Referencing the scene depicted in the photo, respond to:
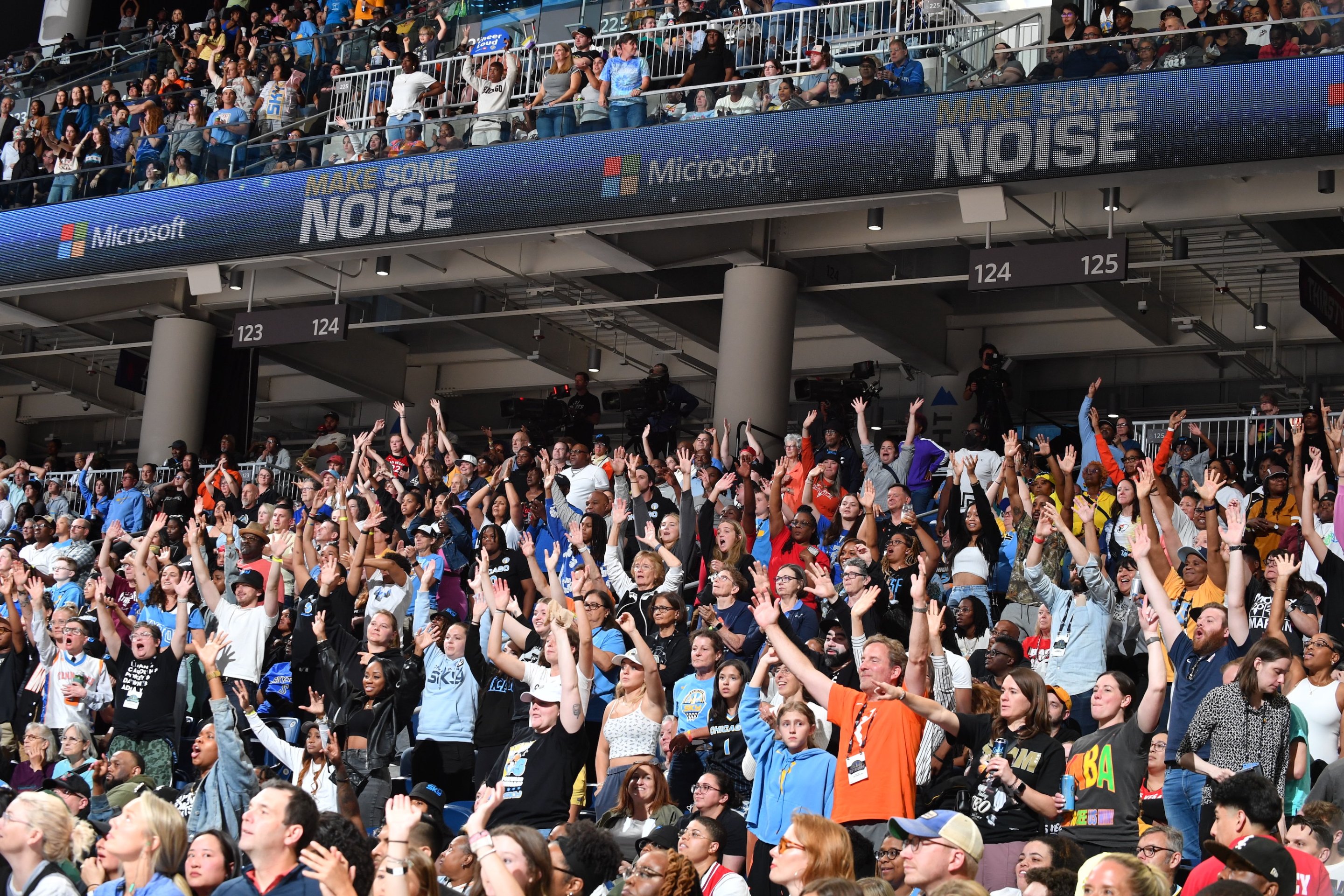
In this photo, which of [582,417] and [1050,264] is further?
[582,417]

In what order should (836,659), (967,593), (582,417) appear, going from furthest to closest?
(582,417), (967,593), (836,659)

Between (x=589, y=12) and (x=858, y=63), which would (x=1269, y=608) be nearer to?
(x=858, y=63)

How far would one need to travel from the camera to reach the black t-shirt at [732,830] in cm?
722

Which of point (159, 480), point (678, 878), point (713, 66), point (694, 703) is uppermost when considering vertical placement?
point (713, 66)

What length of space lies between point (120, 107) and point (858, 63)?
10.1 metres

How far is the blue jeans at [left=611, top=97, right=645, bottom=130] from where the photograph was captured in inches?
627

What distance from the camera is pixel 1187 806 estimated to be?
23.3 feet

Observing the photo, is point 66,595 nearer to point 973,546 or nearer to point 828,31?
point 973,546

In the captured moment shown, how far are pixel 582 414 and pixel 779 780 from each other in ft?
33.0

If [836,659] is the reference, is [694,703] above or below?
below

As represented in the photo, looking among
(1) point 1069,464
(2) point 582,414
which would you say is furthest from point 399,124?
(1) point 1069,464

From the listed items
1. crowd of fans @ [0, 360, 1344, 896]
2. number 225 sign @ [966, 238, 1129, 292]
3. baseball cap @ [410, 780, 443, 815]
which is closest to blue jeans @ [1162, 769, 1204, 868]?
crowd of fans @ [0, 360, 1344, 896]

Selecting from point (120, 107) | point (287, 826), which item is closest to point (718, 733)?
point (287, 826)

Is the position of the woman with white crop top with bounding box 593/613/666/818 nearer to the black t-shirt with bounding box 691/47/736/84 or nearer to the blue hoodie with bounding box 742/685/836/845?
the blue hoodie with bounding box 742/685/836/845
